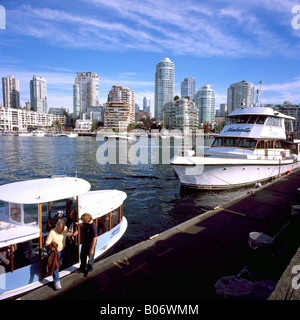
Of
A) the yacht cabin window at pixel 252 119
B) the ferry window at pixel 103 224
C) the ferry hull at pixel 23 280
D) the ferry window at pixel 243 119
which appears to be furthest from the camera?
the ferry window at pixel 243 119

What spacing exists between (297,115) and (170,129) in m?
104

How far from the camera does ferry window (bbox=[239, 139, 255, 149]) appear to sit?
21875mm

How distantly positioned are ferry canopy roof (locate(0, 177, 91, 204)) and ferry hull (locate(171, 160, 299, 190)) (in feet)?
40.9

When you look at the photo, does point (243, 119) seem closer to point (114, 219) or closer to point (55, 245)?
point (114, 219)

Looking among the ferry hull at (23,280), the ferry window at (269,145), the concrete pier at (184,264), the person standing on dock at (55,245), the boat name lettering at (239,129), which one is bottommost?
the ferry hull at (23,280)

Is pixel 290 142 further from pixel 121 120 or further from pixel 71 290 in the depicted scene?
pixel 121 120

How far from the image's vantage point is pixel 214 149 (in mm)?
23297

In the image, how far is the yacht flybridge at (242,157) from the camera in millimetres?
19219

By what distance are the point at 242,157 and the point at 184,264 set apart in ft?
55.3

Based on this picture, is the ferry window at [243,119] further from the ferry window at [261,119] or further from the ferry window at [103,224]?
the ferry window at [103,224]

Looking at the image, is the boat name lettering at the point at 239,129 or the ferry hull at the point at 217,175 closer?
the ferry hull at the point at 217,175

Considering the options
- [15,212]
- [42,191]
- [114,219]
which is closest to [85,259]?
[42,191]

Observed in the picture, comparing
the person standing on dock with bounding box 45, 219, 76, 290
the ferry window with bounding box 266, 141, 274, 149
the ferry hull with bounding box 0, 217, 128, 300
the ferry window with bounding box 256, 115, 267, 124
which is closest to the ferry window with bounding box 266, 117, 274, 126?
the ferry window with bounding box 256, 115, 267, 124

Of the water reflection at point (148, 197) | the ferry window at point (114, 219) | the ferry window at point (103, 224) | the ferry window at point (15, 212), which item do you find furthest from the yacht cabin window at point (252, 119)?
the ferry window at point (15, 212)
